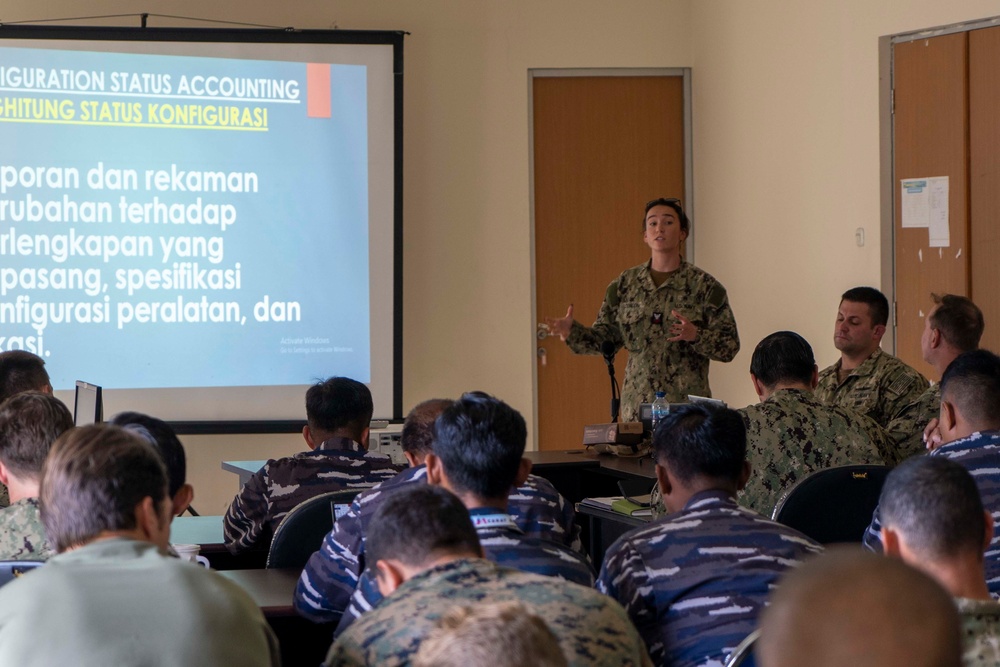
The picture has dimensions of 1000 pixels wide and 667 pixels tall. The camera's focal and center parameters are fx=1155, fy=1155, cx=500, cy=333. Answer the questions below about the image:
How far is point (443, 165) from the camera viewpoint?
643 cm

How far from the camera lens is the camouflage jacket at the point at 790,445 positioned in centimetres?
320

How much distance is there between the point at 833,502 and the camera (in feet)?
9.91

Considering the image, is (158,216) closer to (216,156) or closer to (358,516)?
(216,156)

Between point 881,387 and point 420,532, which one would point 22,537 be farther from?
point 881,387

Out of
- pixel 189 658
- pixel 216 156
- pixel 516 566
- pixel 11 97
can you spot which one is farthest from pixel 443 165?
pixel 189 658

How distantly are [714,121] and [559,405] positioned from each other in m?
1.84

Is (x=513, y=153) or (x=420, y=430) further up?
(x=513, y=153)

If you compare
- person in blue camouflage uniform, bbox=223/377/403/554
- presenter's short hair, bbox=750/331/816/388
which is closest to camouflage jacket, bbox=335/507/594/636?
person in blue camouflage uniform, bbox=223/377/403/554

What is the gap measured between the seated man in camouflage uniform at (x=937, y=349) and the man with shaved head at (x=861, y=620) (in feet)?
9.89

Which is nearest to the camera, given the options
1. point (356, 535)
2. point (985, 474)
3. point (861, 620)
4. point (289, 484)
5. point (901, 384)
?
point (861, 620)

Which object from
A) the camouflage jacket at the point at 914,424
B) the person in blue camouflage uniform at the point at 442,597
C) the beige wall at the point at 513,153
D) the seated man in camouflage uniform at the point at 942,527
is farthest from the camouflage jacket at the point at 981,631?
the beige wall at the point at 513,153

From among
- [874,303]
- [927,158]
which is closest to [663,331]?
[874,303]

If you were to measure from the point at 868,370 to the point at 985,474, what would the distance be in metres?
1.62

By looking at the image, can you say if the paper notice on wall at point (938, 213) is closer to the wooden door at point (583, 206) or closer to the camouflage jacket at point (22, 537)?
the wooden door at point (583, 206)
